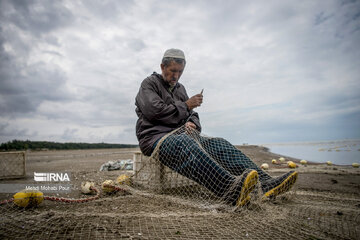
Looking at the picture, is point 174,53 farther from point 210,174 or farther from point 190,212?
point 190,212

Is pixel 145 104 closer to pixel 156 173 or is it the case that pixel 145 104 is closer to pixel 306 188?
pixel 156 173

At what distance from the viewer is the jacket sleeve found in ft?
9.95

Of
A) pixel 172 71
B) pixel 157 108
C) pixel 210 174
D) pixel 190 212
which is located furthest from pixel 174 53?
pixel 190 212

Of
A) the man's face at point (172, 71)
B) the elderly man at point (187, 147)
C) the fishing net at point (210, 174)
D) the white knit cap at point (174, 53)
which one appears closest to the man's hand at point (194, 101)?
the elderly man at point (187, 147)

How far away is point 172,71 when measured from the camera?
3.37 m

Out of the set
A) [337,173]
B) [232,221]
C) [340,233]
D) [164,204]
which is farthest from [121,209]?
[337,173]

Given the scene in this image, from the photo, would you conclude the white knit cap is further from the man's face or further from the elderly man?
the man's face

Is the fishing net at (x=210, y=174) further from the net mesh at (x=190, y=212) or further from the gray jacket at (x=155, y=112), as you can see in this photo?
the gray jacket at (x=155, y=112)

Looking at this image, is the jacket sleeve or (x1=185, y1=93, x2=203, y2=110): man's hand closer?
the jacket sleeve

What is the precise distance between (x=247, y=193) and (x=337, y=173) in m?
5.35

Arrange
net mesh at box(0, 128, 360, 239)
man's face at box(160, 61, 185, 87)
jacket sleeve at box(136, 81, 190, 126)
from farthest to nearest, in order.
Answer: man's face at box(160, 61, 185, 87) < jacket sleeve at box(136, 81, 190, 126) < net mesh at box(0, 128, 360, 239)

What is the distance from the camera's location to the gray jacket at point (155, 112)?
306cm

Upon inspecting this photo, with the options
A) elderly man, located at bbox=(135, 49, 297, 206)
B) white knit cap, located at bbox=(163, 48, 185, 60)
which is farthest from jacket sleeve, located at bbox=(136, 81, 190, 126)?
white knit cap, located at bbox=(163, 48, 185, 60)

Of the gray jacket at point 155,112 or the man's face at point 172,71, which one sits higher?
the man's face at point 172,71
